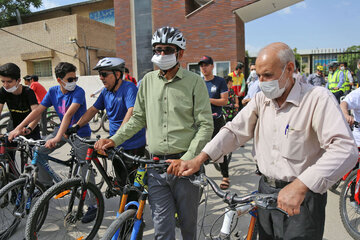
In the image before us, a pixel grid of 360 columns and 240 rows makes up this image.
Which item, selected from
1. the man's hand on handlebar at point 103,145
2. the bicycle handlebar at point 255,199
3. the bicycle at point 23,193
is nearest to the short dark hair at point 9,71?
the bicycle at point 23,193

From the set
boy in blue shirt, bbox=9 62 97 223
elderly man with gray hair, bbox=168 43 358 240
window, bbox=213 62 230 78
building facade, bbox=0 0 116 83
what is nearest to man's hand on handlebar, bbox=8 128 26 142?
boy in blue shirt, bbox=9 62 97 223

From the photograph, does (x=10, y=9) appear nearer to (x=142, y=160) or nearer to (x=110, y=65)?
(x=110, y=65)

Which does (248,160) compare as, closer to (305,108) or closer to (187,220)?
(187,220)

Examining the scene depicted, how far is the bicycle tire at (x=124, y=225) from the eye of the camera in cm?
204

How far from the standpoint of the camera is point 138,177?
226 cm

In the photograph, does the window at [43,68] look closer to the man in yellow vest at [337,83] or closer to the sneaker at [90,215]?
the man in yellow vest at [337,83]

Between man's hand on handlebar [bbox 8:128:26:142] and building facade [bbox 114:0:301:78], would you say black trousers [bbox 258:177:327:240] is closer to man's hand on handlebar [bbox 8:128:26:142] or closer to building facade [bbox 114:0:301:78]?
man's hand on handlebar [bbox 8:128:26:142]

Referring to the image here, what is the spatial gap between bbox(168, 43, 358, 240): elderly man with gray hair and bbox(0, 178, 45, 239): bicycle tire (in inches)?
87.5

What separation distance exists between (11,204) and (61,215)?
61 cm

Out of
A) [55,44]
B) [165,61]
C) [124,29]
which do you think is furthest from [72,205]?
[55,44]

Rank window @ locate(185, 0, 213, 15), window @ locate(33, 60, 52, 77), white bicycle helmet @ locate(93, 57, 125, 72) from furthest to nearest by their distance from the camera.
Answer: window @ locate(33, 60, 52, 77)
window @ locate(185, 0, 213, 15)
white bicycle helmet @ locate(93, 57, 125, 72)

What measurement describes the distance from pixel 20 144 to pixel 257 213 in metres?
2.95

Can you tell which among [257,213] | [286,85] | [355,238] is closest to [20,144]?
[257,213]

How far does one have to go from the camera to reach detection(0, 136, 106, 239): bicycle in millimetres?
3115
